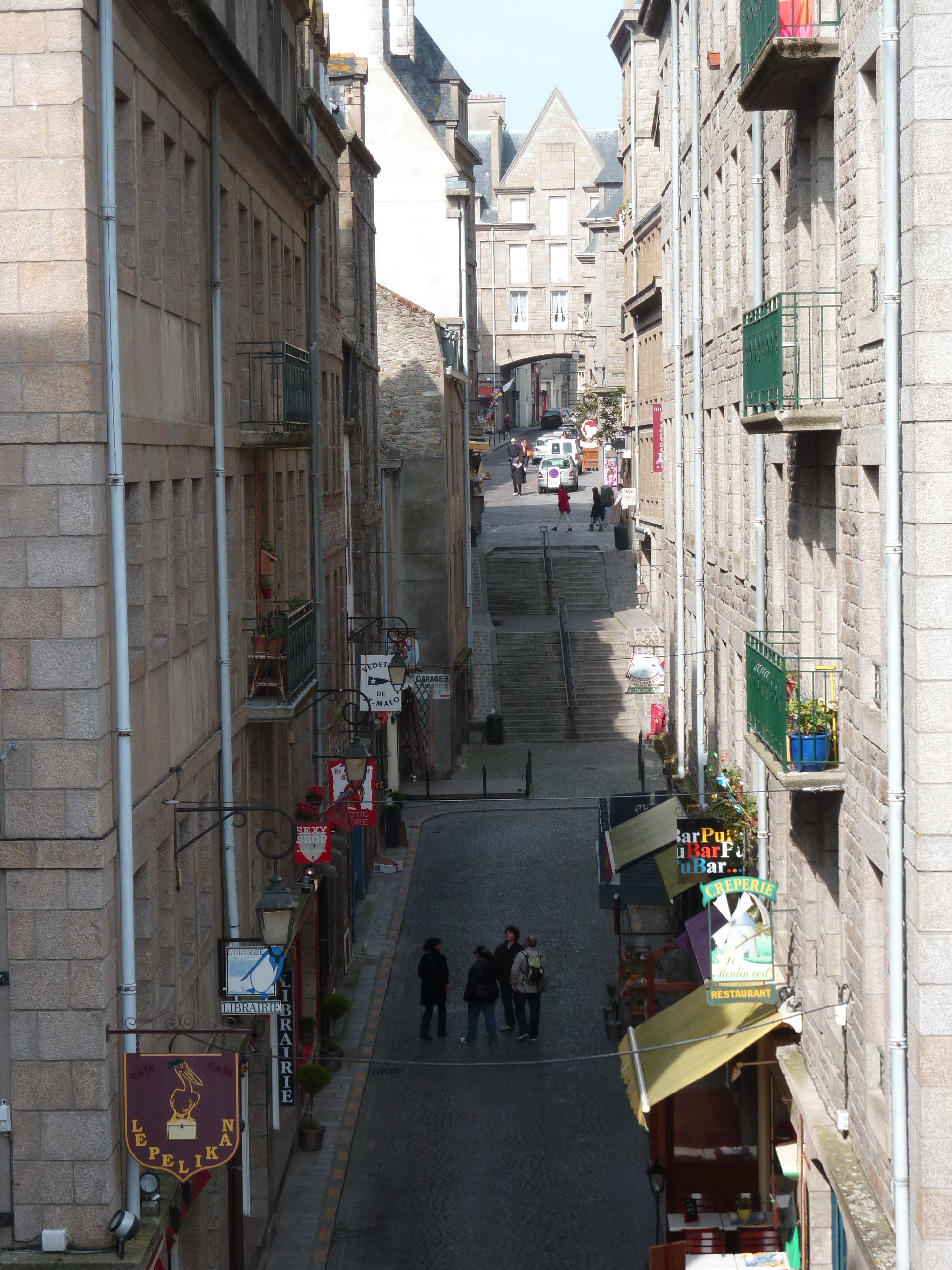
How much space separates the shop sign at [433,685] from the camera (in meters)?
36.0

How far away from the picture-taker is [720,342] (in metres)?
22.0

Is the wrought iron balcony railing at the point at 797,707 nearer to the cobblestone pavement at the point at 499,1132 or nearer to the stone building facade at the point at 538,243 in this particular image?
the cobblestone pavement at the point at 499,1132

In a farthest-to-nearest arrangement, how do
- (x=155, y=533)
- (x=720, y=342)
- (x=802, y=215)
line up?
1. (x=720, y=342)
2. (x=802, y=215)
3. (x=155, y=533)

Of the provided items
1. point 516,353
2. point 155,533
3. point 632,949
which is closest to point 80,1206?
point 155,533

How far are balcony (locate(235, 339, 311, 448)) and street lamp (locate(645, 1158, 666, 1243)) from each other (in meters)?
8.16

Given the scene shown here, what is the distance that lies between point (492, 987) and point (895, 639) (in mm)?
13295

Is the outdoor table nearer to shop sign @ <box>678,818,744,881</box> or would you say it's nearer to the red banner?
shop sign @ <box>678,818,744,881</box>

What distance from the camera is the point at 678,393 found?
90.5ft

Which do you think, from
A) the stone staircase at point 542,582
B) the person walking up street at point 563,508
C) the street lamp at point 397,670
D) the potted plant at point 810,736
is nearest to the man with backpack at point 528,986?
the street lamp at point 397,670

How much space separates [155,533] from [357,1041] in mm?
11535

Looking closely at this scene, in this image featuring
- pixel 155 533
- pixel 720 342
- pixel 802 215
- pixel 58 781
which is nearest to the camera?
pixel 58 781

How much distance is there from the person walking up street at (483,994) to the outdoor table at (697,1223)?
22.1 ft

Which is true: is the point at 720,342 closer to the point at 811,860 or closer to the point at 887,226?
the point at 811,860

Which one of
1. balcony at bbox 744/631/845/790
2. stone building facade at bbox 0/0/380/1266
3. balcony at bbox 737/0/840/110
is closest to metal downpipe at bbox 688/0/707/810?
stone building facade at bbox 0/0/380/1266
